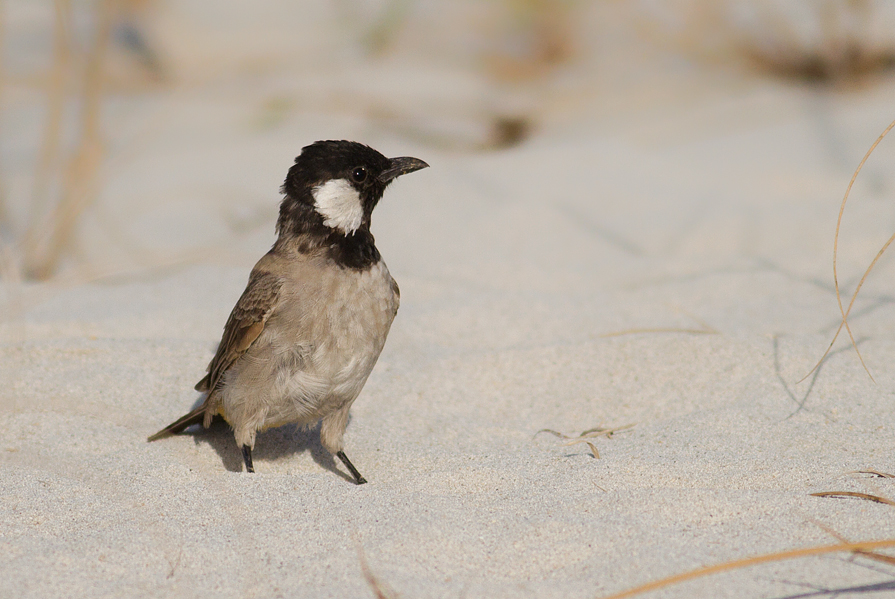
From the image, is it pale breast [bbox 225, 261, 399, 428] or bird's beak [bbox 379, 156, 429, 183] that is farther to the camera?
bird's beak [bbox 379, 156, 429, 183]

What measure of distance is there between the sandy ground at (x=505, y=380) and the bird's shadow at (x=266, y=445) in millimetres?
24

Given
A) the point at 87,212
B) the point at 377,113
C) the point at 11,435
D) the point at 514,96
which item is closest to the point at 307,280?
the point at 11,435

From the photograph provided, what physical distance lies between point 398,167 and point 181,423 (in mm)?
1555

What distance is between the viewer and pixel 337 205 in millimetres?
3822

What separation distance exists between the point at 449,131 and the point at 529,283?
3364mm

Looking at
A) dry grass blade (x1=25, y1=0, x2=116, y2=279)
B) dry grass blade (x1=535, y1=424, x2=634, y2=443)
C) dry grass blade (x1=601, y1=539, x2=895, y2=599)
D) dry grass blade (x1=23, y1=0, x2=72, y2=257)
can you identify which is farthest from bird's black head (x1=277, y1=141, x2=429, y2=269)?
dry grass blade (x1=23, y1=0, x2=72, y2=257)

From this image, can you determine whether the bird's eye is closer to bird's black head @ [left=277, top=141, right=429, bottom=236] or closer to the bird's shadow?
bird's black head @ [left=277, top=141, right=429, bottom=236]

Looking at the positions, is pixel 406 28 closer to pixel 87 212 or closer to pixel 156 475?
pixel 87 212

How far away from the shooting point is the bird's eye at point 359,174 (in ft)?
12.7

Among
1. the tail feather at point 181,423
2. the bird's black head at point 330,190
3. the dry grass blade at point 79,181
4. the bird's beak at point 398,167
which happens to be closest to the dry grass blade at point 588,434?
the bird's black head at point 330,190

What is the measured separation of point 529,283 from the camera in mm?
5598

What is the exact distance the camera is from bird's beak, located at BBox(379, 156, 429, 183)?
4.02m

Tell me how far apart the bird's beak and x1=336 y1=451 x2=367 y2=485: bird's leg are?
1.29m

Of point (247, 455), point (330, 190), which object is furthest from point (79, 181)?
point (247, 455)
